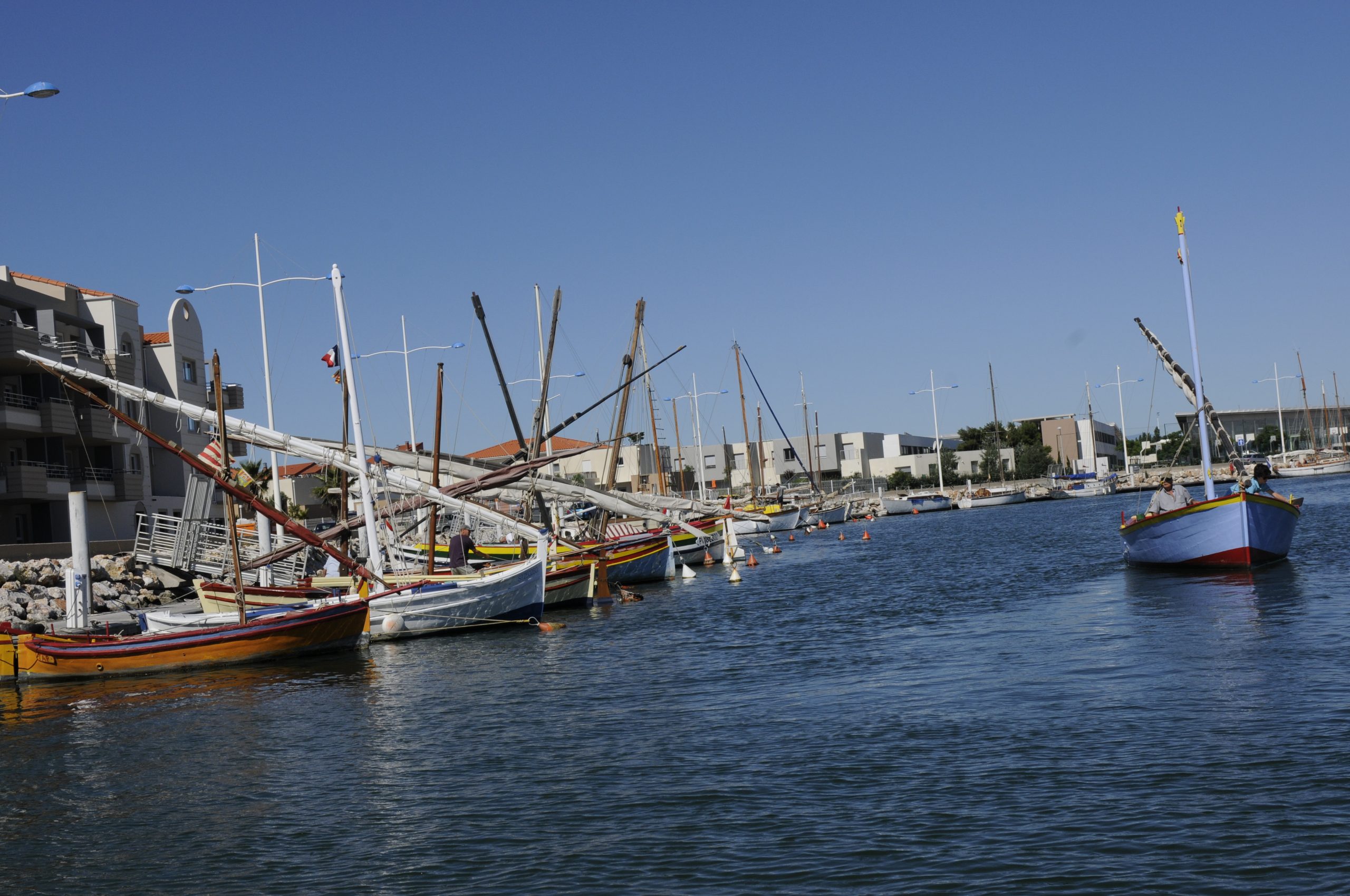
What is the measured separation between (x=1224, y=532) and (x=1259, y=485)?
189 cm

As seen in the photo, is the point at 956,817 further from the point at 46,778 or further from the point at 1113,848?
the point at 46,778

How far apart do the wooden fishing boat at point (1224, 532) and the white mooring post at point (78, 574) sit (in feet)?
96.0

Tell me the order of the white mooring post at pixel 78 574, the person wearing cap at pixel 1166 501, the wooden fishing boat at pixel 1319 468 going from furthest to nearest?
the wooden fishing boat at pixel 1319 468, the person wearing cap at pixel 1166 501, the white mooring post at pixel 78 574

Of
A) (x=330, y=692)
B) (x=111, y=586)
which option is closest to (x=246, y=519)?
(x=111, y=586)

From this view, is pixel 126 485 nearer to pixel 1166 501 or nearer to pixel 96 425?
pixel 96 425

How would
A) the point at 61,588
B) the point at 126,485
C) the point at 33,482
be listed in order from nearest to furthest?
1. the point at 61,588
2. the point at 33,482
3. the point at 126,485

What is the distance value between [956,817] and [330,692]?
14.6 metres

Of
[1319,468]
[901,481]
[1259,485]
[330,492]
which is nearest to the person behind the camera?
[1259,485]

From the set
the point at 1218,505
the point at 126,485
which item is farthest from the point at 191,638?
the point at 126,485

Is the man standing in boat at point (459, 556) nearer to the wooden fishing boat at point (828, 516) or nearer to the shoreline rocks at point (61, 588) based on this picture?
the shoreline rocks at point (61, 588)

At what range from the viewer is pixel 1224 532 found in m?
32.7

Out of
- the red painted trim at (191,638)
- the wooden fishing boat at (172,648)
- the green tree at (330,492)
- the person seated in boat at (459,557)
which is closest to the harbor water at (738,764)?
the wooden fishing boat at (172,648)

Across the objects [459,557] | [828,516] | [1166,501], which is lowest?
[828,516]

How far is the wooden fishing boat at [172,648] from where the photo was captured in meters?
26.5
